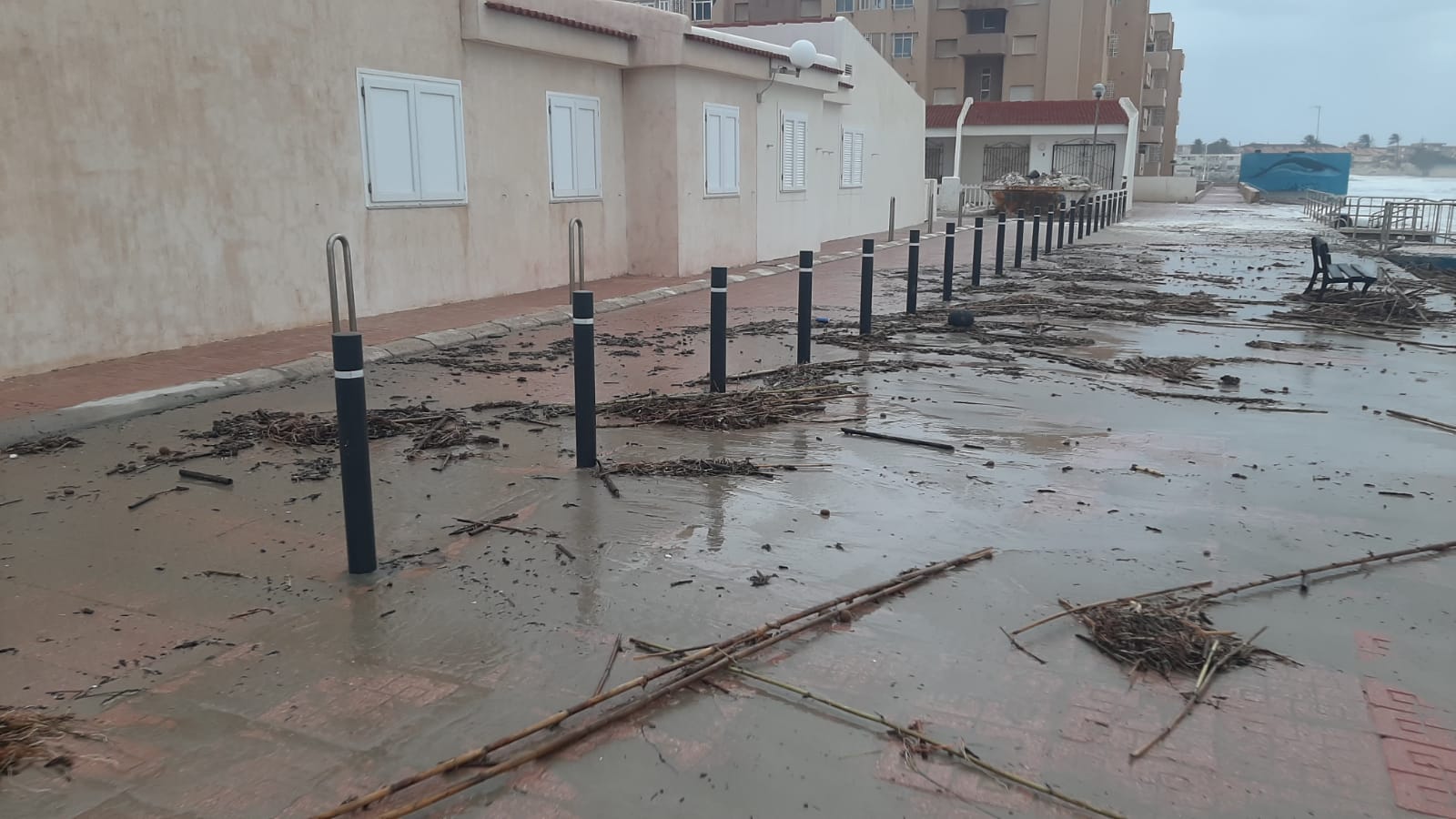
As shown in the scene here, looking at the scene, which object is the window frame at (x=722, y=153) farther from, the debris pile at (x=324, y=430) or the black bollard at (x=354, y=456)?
the black bollard at (x=354, y=456)

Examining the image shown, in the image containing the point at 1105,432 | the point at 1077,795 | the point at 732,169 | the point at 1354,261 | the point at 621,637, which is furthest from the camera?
the point at 732,169

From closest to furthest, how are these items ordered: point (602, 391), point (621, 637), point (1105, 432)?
point (621, 637) < point (1105, 432) < point (602, 391)

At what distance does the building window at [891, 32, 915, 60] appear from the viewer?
65.7 metres

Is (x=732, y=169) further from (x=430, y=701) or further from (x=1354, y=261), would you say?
(x=430, y=701)

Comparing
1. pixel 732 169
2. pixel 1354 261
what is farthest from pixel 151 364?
pixel 1354 261

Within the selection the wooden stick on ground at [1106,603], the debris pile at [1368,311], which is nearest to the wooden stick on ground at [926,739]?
the wooden stick on ground at [1106,603]

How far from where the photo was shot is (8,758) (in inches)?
130

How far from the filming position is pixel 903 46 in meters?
66.1

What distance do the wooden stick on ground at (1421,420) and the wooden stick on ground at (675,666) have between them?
468cm

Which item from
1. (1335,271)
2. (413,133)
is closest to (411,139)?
(413,133)

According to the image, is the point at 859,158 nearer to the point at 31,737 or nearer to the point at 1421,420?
the point at 1421,420

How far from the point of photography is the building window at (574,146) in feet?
50.7

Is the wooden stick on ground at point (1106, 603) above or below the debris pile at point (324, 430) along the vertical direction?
below

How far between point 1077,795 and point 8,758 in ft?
10.7
